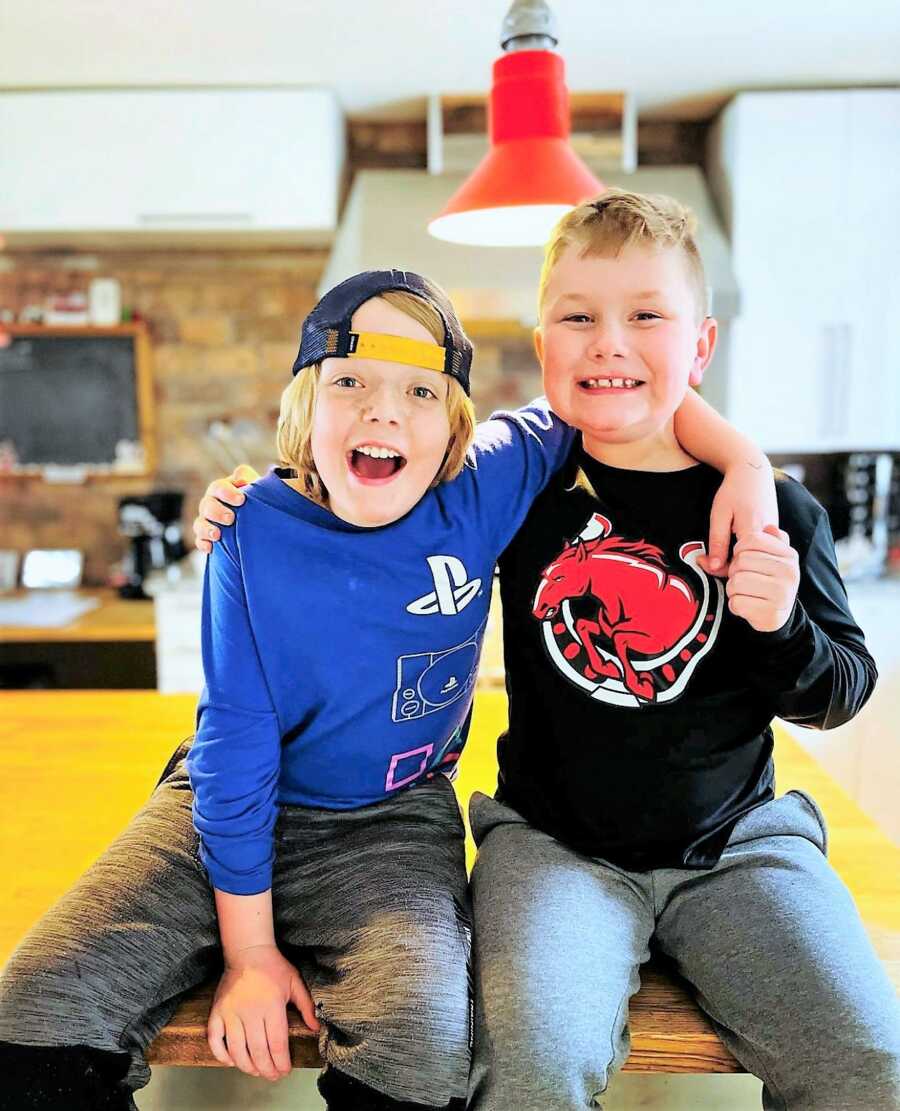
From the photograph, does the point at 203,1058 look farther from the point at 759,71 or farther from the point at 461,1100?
the point at 759,71

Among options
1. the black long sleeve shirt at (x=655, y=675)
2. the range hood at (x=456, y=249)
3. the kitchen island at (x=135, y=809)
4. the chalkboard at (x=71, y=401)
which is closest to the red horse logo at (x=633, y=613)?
the black long sleeve shirt at (x=655, y=675)

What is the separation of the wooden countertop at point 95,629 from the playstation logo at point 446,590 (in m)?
2.06

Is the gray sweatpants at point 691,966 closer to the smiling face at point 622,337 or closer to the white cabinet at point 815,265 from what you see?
the smiling face at point 622,337

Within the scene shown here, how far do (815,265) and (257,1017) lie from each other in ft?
9.06

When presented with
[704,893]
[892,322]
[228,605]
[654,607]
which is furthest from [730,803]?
[892,322]

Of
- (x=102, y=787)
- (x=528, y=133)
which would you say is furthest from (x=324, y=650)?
(x=528, y=133)

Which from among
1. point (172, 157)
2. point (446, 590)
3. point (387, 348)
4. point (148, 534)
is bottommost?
point (148, 534)

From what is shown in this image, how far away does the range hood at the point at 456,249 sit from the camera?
275 cm

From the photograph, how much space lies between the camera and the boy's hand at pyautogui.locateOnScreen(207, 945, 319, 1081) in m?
0.94

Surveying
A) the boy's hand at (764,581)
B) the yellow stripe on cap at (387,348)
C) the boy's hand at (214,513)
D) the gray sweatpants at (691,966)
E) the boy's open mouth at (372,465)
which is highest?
the yellow stripe on cap at (387,348)

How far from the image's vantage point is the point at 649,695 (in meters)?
1.06

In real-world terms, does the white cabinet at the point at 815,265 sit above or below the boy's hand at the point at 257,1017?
above

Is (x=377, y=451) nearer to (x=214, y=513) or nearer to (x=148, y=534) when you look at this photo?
(x=214, y=513)

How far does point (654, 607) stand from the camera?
1069 mm
